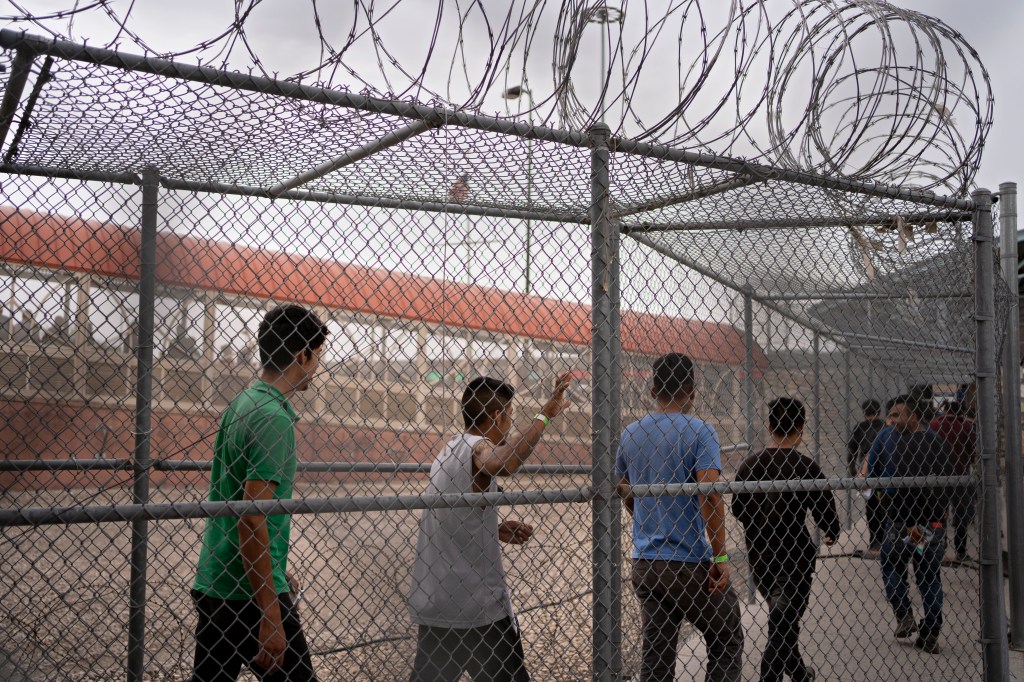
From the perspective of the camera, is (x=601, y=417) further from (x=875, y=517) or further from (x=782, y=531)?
(x=875, y=517)

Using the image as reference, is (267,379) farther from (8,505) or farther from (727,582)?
(8,505)

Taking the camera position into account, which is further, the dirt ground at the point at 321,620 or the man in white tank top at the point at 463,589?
the dirt ground at the point at 321,620

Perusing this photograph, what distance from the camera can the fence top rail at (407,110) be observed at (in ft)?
7.64

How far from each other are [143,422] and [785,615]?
10.5ft

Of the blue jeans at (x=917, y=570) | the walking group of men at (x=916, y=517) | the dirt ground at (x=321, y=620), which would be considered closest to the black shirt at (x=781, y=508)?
the dirt ground at (x=321, y=620)

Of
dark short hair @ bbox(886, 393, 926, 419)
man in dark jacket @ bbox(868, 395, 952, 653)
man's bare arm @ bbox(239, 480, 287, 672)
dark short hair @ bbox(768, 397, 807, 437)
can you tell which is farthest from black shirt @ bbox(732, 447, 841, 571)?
man's bare arm @ bbox(239, 480, 287, 672)

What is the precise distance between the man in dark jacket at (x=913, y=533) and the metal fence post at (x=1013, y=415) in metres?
0.52

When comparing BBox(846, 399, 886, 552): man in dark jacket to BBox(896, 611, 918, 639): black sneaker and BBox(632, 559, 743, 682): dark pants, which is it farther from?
BBox(632, 559, 743, 682): dark pants

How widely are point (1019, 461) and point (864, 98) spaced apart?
1958 mm

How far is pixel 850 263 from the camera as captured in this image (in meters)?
4.69

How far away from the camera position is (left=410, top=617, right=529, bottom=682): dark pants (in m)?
3.31

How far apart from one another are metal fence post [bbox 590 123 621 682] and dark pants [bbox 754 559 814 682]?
1.59 meters

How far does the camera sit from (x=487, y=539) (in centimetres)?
338

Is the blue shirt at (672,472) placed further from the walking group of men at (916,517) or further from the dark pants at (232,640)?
the walking group of men at (916,517)
